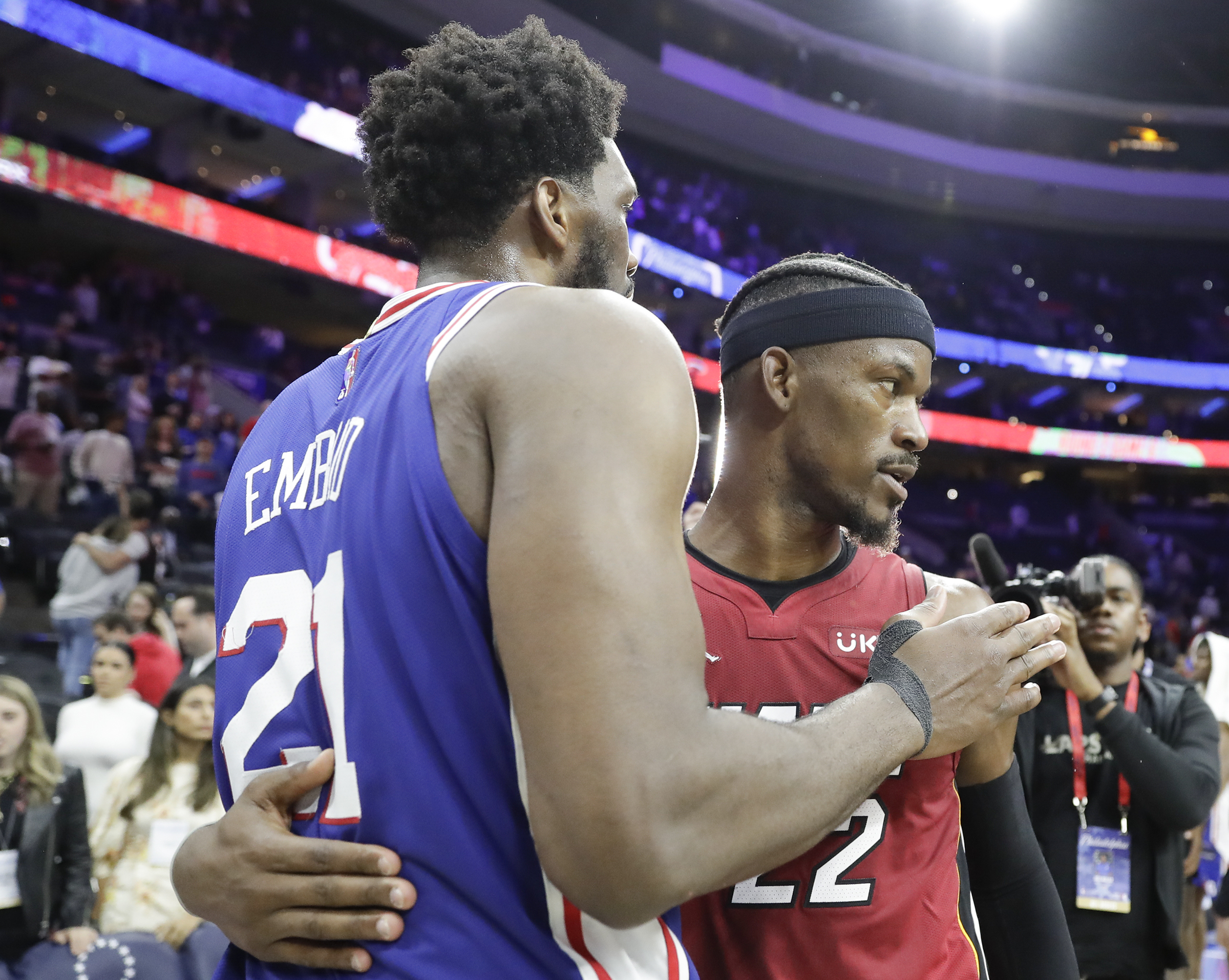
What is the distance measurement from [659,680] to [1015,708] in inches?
23.5

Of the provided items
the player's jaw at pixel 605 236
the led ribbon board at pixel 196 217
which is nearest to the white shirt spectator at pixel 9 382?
the led ribbon board at pixel 196 217

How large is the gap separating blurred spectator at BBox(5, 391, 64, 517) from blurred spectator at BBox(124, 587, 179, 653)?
2.99m

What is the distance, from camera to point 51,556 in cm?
890

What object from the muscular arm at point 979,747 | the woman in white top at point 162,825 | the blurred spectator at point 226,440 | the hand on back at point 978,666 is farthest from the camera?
the blurred spectator at point 226,440

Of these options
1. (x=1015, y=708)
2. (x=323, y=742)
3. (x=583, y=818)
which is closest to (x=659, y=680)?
(x=583, y=818)

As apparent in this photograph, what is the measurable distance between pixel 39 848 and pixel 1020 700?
3.85m

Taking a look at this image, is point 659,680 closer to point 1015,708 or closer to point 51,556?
point 1015,708

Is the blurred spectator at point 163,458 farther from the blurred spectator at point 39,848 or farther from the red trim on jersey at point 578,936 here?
the red trim on jersey at point 578,936

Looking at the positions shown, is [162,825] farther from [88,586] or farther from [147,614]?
[88,586]

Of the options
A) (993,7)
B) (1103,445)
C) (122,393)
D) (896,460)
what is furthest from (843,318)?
(1103,445)

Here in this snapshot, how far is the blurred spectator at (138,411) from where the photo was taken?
11047mm

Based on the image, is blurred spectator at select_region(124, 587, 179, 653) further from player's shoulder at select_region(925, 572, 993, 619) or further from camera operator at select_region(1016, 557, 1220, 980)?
player's shoulder at select_region(925, 572, 993, 619)

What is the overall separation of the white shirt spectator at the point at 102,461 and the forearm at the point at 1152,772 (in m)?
8.04

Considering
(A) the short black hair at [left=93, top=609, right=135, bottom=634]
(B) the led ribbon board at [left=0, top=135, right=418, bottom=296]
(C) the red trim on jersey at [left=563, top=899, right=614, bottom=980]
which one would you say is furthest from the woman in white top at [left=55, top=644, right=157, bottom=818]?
(B) the led ribbon board at [left=0, top=135, right=418, bottom=296]
